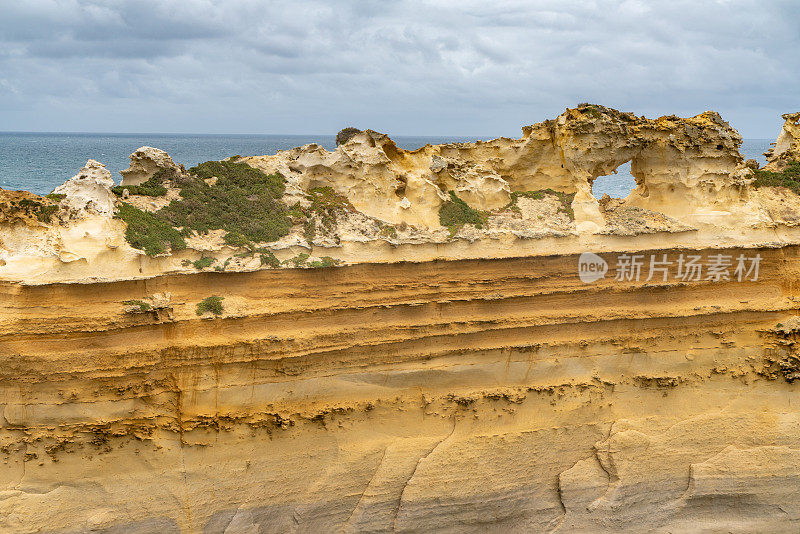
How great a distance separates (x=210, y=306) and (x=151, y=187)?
9.85 feet

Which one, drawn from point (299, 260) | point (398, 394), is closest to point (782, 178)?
point (398, 394)

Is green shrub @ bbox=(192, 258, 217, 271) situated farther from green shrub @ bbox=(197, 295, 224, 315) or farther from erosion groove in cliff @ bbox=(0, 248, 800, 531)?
green shrub @ bbox=(197, 295, 224, 315)

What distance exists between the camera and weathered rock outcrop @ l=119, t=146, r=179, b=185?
1197 centimetres

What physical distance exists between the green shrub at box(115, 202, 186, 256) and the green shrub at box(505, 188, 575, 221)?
6.94m

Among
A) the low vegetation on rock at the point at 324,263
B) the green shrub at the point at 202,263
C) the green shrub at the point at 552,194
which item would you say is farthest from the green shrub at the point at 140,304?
the green shrub at the point at 552,194

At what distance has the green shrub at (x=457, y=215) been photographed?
492 inches

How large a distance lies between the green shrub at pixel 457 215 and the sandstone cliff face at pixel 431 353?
6.3 inches

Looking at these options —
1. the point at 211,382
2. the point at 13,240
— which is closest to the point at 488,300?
the point at 211,382

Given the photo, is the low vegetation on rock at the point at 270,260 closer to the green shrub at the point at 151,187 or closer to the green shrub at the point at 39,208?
the green shrub at the point at 151,187

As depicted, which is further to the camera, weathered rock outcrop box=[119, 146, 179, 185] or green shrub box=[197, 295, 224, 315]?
weathered rock outcrop box=[119, 146, 179, 185]

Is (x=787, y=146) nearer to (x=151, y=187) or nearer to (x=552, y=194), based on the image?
(x=552, y=194)

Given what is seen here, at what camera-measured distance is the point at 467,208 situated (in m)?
12.9

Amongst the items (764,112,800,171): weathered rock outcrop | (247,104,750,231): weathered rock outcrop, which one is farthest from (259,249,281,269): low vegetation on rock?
(764,112,800,171): weathered rock outcrop

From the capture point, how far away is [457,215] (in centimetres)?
1270
